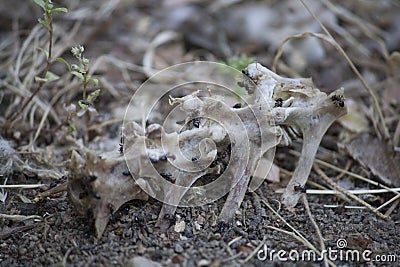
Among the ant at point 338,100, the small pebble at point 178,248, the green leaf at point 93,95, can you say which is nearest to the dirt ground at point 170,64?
the small pebble at point 178,248

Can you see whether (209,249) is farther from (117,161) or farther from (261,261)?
(117,161)

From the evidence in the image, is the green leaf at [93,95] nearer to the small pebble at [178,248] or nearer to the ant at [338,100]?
the small pebble at [178,248]

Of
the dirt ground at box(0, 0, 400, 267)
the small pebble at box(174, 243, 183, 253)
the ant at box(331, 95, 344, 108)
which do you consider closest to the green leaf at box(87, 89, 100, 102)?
the dirt ground at box(0, 0, 400, 267)

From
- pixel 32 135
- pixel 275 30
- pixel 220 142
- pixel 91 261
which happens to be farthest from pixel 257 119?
pixel 275 30

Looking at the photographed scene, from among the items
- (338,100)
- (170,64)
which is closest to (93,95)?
(338,100)

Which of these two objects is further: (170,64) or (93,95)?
(170,64)

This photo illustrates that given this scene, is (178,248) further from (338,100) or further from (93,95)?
(338,100)
